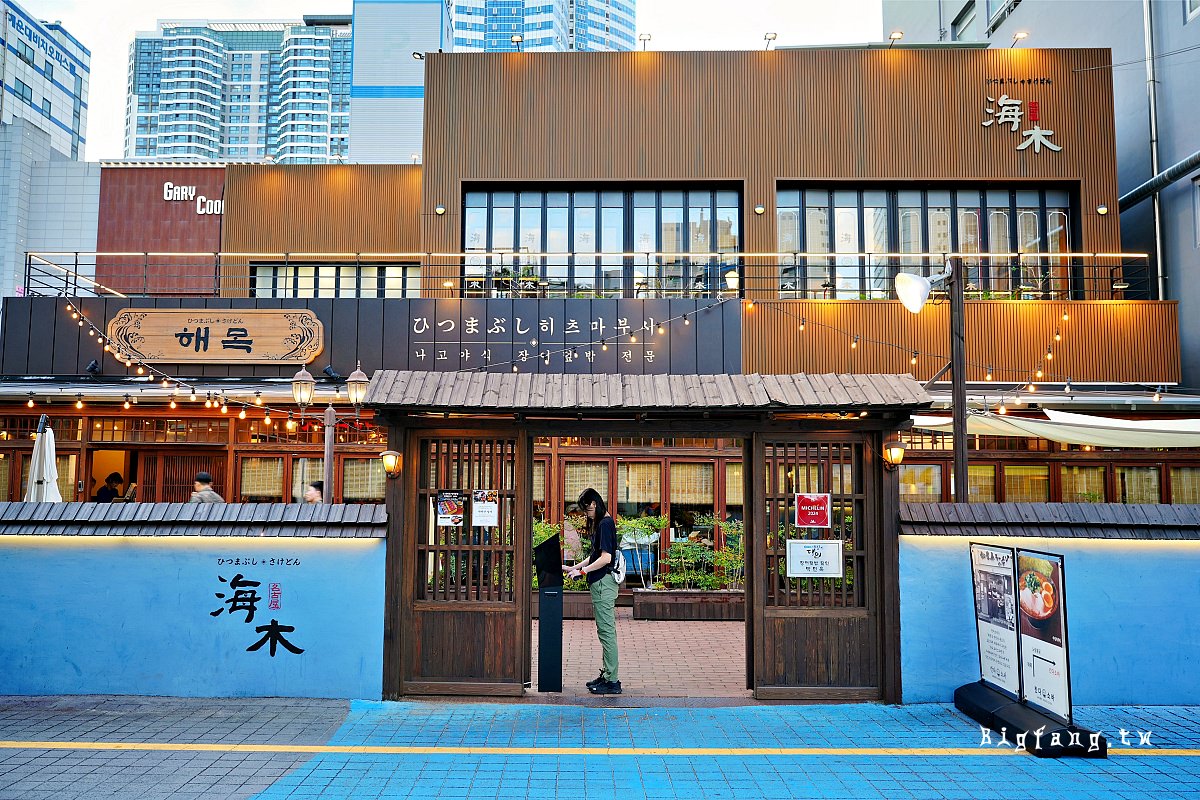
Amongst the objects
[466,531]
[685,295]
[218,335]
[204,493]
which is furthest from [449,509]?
[218,335]

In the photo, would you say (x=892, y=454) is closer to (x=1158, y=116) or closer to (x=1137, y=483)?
(x=1137, y=483)

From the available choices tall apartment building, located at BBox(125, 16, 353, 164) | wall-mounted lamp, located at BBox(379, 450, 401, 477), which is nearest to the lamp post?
wall-mounted lamp, located at BBox(379, 450, 401, 477)

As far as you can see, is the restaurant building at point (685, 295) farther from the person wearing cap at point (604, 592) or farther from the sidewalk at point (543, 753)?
the sidewalk at point (543, 753)

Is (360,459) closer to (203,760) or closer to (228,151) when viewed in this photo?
(203,760)

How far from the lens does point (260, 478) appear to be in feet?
48.2

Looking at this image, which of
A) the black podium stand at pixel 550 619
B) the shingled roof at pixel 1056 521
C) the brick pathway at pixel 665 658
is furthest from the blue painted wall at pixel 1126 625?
the black podium stand at pixel 550 619

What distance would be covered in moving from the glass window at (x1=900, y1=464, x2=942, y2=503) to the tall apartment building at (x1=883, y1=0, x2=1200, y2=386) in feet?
17.4

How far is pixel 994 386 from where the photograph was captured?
48.0 ft

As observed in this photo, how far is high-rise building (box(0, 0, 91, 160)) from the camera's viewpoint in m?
70.8

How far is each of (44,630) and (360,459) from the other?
23.7 feet

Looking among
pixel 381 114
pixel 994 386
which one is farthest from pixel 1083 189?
pixel 381 114

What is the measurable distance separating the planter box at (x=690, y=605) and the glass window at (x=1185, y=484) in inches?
328

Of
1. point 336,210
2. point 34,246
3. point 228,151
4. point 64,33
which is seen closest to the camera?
point 336,210

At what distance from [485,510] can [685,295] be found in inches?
337
